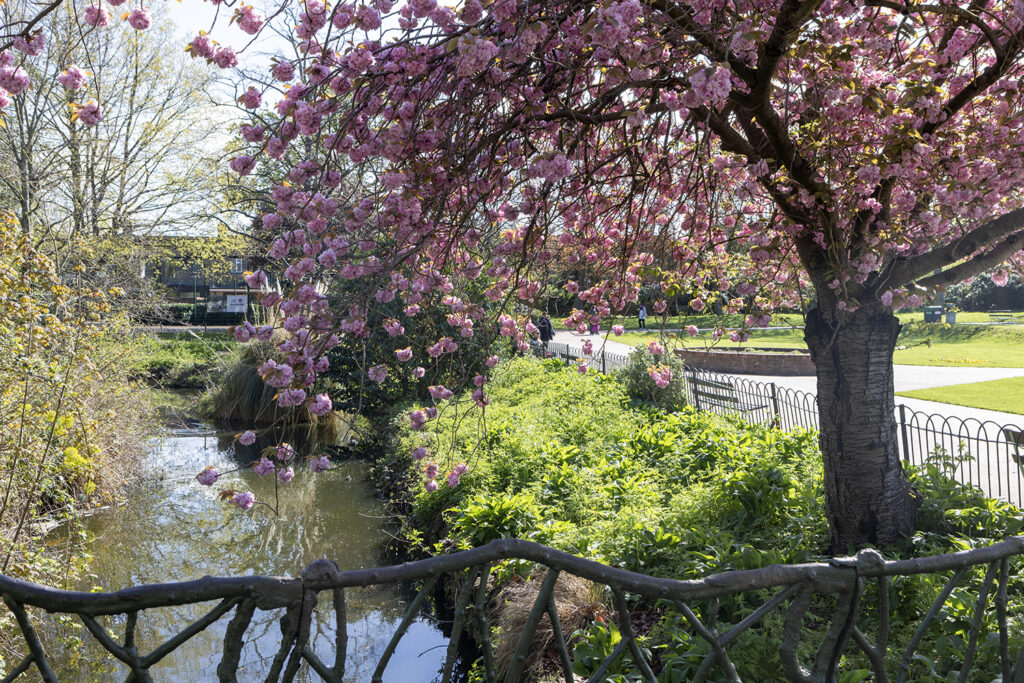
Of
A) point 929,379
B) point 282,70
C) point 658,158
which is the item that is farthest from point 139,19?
point 929,379

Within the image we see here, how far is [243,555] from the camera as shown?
840cm

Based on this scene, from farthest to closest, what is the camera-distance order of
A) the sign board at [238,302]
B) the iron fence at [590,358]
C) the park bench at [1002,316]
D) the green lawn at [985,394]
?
1. the sign board at [238,302]
2. the park bench at [1002,316]
3. the iron fence at [590,358]
4. the green lawn at [985,394]

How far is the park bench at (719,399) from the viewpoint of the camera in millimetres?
9405

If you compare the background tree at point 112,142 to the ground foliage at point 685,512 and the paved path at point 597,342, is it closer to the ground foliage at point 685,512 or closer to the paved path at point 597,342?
the ground foliage at point 685,512

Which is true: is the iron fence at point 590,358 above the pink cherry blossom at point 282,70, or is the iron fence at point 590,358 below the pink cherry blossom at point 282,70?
below

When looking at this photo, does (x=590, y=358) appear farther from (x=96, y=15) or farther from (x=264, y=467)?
(x=96, y=15)

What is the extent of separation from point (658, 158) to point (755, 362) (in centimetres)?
1406

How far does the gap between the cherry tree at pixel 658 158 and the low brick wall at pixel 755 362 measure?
11.1m

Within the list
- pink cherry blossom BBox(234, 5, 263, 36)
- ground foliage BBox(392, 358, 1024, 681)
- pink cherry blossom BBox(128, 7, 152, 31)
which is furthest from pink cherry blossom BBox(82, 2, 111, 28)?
ground foliage BBox(392, 358, 1024, 681)

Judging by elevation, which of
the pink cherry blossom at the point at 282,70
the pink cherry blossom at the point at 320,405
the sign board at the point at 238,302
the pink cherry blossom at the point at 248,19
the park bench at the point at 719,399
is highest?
the pink cherry blossom at the point at 248,19

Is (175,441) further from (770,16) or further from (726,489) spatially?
(770,16)

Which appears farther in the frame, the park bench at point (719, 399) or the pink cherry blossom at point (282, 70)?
the park bench at point (719, 399)

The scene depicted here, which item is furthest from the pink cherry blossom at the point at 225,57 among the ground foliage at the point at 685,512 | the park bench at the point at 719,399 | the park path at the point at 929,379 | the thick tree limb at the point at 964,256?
the park path at the point at 929,379

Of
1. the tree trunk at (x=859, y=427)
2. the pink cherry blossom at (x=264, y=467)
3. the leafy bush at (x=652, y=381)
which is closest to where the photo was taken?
the pink cherry blossom at (x=264, y=467)
